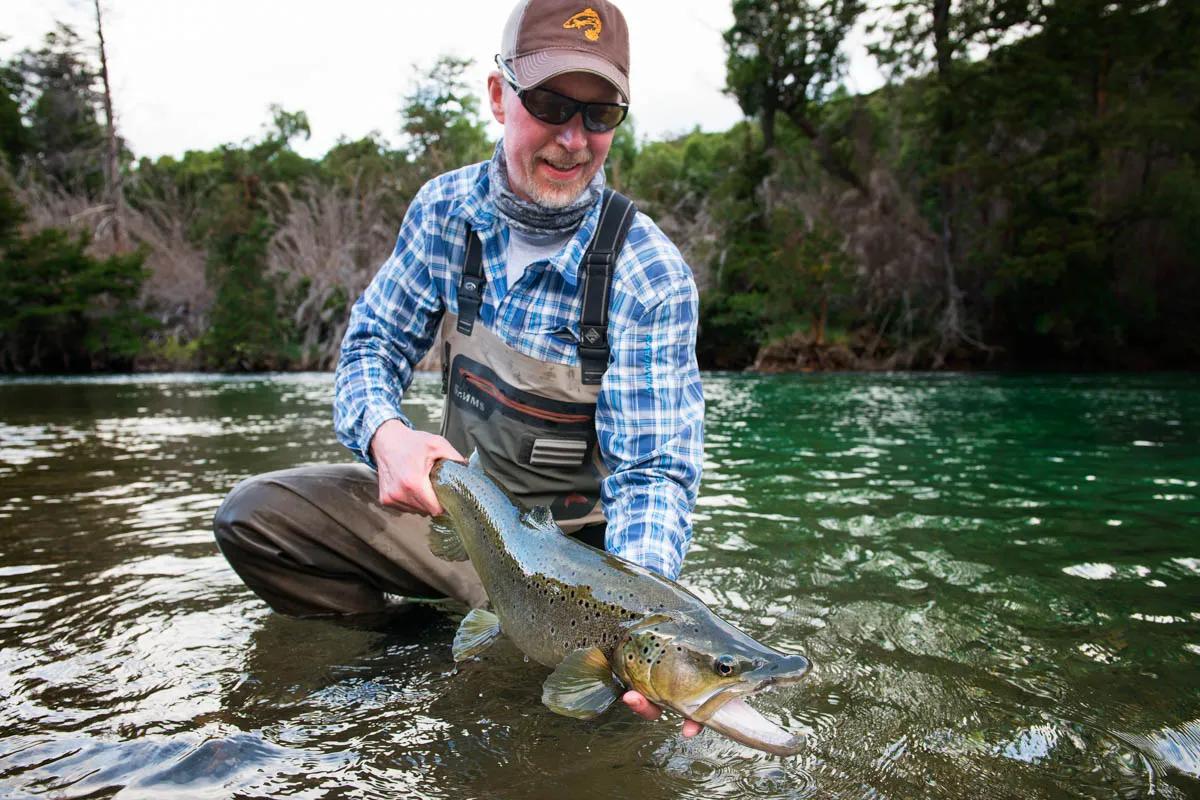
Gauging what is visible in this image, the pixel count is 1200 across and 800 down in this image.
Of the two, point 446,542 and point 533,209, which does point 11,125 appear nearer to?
point 533,209

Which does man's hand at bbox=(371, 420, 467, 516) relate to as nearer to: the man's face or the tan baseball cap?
the man's face

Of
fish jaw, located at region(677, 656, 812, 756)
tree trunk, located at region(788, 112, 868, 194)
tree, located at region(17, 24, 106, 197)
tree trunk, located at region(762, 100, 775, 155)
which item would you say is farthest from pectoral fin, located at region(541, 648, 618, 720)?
tree, located at region(17, 24, 106, 197)

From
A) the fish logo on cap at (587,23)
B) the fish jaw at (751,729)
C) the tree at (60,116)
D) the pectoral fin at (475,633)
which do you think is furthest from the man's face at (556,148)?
the tree at (60,116)

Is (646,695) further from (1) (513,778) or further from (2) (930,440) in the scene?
(2) (930,440)

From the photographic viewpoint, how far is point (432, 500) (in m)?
2.68

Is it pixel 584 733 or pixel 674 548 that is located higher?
pixel 674 548

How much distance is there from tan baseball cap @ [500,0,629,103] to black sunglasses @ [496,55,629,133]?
0.04 m

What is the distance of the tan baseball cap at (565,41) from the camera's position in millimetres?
2760

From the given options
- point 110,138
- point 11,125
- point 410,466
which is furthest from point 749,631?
point 11,125

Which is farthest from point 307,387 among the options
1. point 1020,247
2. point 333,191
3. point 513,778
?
point 1020,247

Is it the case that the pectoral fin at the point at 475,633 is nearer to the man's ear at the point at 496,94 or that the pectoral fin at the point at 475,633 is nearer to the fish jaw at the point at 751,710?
the fish jaw at the point at 751,710

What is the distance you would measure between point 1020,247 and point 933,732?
26.6 meters

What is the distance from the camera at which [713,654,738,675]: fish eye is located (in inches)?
73.7

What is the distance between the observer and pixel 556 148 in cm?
291
